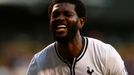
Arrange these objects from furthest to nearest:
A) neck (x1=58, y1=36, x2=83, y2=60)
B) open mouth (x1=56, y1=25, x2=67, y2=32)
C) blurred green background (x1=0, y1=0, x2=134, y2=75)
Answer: blurred green background (x1=0, y1=0, x2=134, y2=75) < neck (x1=58, y1=36, x2=83, y2=60) < open mouth (x1=56, y1=25, x2=67, y2=32)

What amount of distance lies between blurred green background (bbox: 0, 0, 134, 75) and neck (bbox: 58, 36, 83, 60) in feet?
17.9

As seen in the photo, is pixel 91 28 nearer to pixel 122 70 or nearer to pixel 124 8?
pixel 124 8

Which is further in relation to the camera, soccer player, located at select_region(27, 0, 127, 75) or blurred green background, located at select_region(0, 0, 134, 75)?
blurred green background, located at select_region(0, 0, 134, 75)

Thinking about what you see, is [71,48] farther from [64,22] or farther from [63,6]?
[63,6]

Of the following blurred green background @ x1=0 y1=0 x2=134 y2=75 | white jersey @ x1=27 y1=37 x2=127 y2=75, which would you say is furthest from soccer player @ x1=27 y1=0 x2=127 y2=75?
blurred green background @ x1=0 y1=0 x2=134 y2=75

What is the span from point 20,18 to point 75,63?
6468 mm

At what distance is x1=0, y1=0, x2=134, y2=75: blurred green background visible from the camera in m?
10.2

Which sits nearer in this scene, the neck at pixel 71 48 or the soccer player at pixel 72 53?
the soccer player at pixel 72 53

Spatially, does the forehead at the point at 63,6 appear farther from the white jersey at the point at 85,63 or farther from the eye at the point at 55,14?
the white jersey at the point at 85,63

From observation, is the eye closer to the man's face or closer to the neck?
the man's face

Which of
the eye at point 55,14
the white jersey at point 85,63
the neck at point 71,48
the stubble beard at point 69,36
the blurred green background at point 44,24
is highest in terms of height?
the eye at point 55,14

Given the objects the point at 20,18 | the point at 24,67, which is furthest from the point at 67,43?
the point at 20,18

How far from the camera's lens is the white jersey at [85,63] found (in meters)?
4.31

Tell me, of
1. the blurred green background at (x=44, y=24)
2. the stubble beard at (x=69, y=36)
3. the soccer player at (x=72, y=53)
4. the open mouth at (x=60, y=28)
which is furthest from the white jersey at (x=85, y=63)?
the blurred green background at (x=44, y=24)
